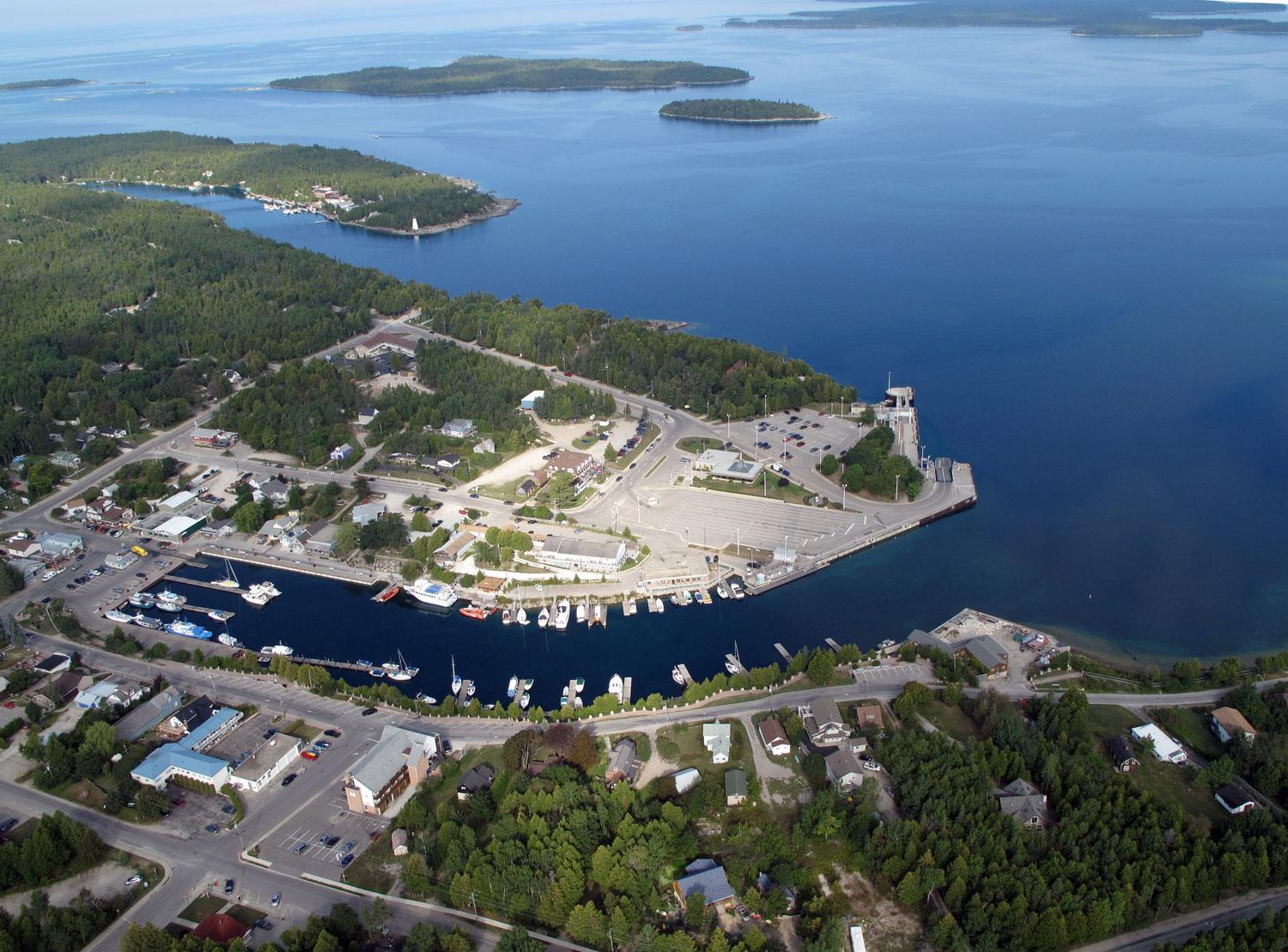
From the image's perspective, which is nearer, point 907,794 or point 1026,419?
point 907,794

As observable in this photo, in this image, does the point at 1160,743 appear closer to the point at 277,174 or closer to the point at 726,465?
the point at 726,465

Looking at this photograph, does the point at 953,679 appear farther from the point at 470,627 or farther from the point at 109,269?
the point at 109,269

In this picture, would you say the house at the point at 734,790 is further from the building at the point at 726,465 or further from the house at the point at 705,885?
the building at the point at 726,465

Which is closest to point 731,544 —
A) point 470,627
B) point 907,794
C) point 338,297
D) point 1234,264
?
point 470,627

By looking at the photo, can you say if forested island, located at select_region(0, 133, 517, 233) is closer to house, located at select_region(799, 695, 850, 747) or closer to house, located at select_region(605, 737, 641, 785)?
house, located at select_region(605, 737, 641, 785)

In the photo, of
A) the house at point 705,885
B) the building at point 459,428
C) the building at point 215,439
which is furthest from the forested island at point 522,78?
the house at point 705,885
